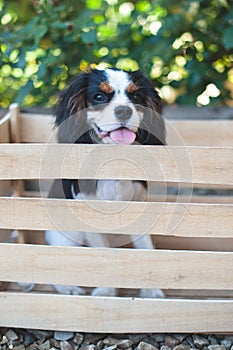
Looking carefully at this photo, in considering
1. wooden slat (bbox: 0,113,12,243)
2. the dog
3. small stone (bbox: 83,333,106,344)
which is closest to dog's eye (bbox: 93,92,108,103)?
the dog

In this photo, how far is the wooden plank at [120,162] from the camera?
1447 mm

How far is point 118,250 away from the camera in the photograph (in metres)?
1.52

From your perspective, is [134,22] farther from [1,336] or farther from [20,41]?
[1,336]

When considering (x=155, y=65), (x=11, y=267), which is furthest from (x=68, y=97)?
(x=155, y=65)

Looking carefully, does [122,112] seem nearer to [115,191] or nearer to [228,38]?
[115,191]

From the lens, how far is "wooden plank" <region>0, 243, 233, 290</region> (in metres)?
1.51

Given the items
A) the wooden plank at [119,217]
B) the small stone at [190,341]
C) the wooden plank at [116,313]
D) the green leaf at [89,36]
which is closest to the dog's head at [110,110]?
the wooden plank at [119,217]

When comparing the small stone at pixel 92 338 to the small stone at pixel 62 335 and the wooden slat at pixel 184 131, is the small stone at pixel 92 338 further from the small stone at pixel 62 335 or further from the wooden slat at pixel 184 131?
the wooden slat at pixel 184 131

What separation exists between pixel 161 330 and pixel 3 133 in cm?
85

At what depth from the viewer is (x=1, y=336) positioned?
1.62m

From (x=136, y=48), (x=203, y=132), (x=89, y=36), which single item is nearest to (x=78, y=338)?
(x=203, y=132)

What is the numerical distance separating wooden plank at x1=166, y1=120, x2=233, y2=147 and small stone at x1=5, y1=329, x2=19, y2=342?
3.22 ft

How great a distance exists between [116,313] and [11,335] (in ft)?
1.00

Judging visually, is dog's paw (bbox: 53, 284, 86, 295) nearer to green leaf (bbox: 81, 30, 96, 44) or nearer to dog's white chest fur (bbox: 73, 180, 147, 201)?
dog's white chest fur (bbox: 73, 180, 147, 201)
